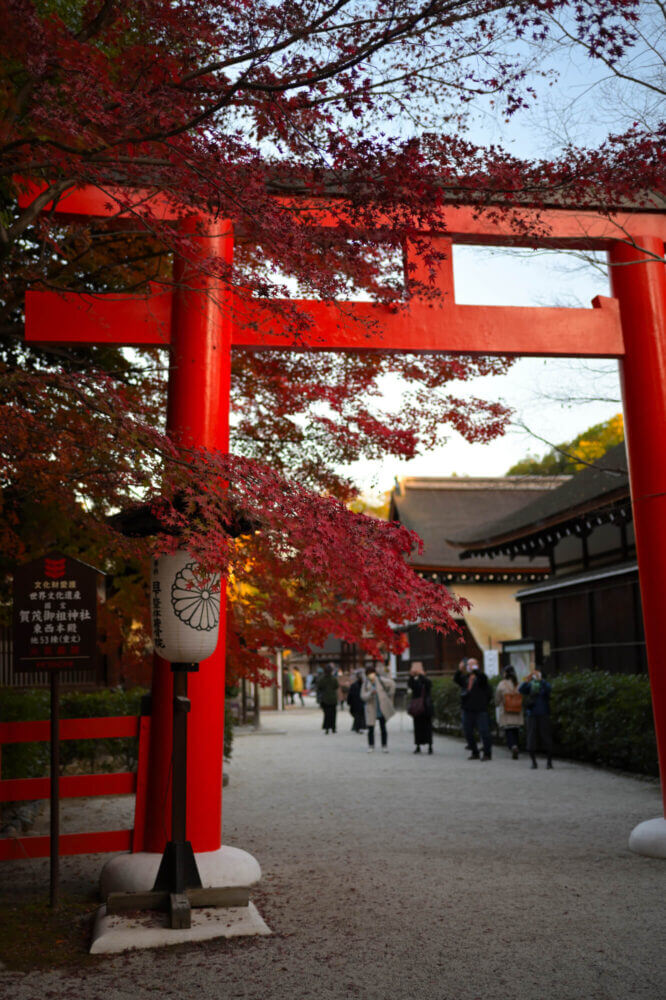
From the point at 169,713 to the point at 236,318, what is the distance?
283 cm

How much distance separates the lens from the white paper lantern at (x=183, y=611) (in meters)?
5.21

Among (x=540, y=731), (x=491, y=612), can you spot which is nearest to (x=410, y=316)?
(x=540, y=731)

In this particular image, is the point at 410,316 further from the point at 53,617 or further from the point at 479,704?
the point at 479,704

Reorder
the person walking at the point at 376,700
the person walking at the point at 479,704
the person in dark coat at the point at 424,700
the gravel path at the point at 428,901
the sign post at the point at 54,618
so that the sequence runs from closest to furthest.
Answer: the gravel path at the point at 428,901
the sign post at the point at 54,618
the person walking at the point at 479,704
the person in dark coat at the point at 424,700
the person walking at the point at 376,700

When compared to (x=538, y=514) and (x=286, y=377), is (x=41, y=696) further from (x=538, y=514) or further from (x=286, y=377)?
(x=538, y=514)

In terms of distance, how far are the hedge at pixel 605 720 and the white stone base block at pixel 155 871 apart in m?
6.83

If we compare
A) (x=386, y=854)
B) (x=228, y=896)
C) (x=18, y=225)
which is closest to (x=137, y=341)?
(x=18, y=225)

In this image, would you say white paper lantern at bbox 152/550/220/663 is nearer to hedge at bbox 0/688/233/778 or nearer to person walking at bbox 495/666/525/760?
hedge at bbox 0/688/233/778

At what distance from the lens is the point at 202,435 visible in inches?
231

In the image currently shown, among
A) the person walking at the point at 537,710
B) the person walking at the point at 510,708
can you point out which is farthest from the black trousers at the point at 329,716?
the person walking at the point at 537,710

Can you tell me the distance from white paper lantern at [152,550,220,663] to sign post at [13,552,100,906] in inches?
33.2

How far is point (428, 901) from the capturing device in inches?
213

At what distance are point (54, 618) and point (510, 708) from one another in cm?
940

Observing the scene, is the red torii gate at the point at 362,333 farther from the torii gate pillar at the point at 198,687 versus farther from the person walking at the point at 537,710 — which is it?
the person walking at the point at 537,710
